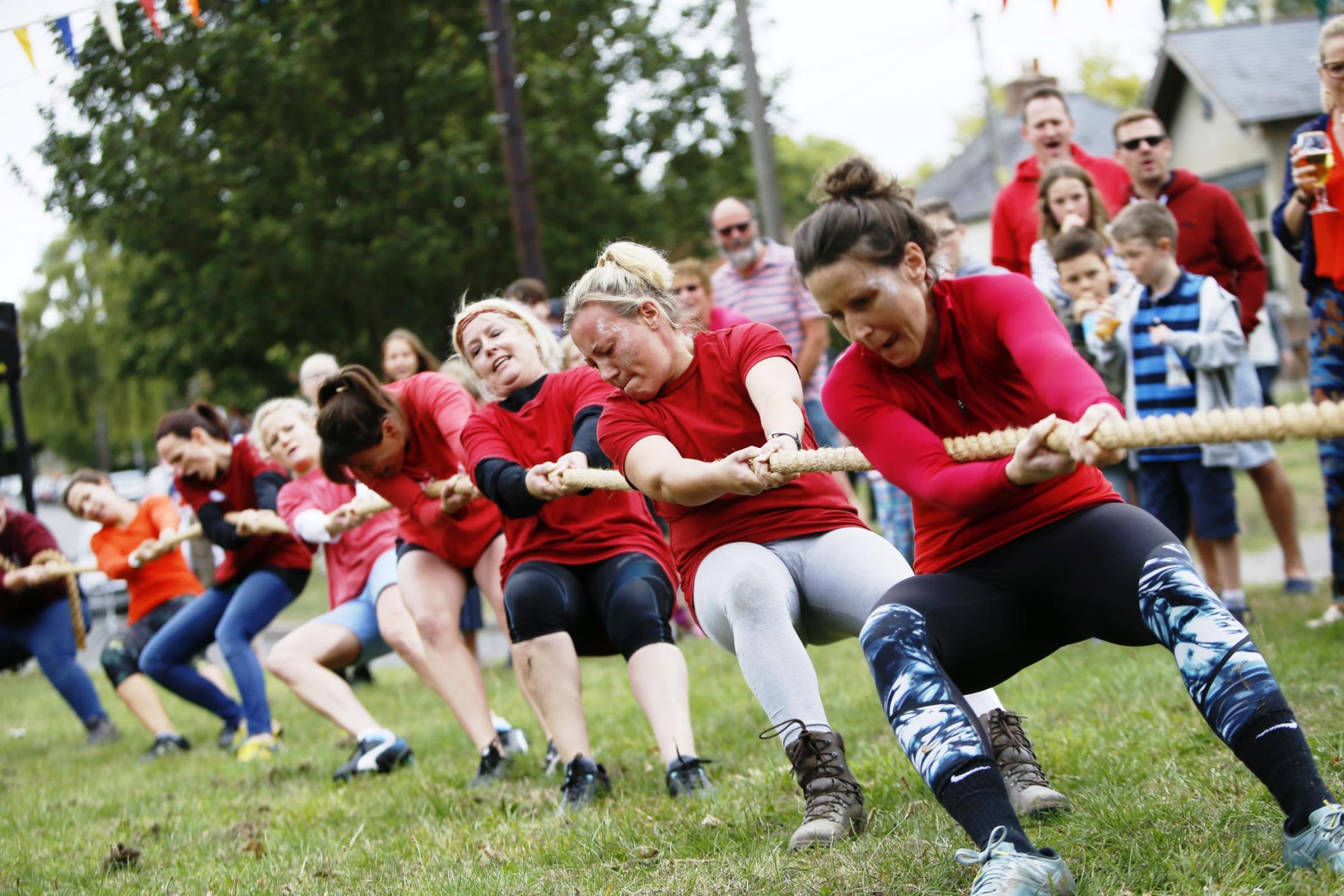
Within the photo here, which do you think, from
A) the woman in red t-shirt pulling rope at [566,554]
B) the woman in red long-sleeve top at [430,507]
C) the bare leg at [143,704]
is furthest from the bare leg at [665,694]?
the bare leg at [143,704]

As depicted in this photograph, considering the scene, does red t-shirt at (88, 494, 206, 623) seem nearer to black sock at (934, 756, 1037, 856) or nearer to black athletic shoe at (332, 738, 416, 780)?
black athletic shoe at (332, 738, 416, 780)

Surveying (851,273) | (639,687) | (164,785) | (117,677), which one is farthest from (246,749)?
(851,273)

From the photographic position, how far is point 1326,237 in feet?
17.4

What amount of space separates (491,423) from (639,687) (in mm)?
1141

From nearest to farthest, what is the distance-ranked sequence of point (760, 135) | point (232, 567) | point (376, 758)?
point (376, 758)
point (232, 567)
point (760, 135)

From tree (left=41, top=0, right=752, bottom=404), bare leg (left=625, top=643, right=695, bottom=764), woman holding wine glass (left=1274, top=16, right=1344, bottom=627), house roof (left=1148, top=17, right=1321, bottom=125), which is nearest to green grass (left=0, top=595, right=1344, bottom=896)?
bare leg (left=625, top=643, right=695, bottom=764)

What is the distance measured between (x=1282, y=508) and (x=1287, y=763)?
180 inches

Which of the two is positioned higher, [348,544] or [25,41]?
[25,41]

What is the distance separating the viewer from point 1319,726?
3.83 metres

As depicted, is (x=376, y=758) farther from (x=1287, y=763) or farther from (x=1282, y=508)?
(x=1282, y=508)

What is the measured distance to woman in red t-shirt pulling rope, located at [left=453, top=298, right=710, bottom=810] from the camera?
446 centimetres

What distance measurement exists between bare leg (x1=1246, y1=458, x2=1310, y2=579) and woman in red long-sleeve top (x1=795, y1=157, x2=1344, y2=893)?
12.8 feet

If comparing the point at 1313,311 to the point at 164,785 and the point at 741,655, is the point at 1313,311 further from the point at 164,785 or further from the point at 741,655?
the point at 164,785

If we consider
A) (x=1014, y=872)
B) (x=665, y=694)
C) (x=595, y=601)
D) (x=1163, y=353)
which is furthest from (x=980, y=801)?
(x=1163, y=353)
